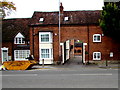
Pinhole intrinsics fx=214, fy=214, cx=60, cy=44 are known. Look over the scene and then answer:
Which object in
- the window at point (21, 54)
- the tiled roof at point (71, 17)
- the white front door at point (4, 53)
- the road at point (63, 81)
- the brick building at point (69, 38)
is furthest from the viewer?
the white front door at point (4, 53)

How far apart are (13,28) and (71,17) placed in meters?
10.4

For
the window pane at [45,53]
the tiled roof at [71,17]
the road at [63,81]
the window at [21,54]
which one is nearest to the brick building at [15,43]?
the window at [21,54]

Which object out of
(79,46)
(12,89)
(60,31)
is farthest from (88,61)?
(79,46)

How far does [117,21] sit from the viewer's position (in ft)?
78.0

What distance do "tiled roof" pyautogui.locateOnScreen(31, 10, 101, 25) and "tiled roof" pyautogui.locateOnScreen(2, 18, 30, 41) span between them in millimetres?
4416

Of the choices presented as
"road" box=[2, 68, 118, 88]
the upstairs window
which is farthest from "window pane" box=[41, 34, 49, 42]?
"road" box=[2, 68, 118, 88]

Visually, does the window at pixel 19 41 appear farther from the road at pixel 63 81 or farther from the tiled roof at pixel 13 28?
the road at pixel 63 81

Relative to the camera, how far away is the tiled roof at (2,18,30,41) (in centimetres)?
3338

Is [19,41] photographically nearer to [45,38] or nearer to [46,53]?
[45,38]

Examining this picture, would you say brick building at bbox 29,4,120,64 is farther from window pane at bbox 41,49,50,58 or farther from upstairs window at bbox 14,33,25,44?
upstairs window at bbox 14,33,25,44

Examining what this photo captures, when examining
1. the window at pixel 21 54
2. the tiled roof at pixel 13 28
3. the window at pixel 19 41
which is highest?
the tiled roof at pixel 13 28

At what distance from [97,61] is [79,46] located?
47913 millimetres

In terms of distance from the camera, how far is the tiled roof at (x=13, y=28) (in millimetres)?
33375

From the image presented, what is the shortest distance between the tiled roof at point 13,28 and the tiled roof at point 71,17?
4416mm
